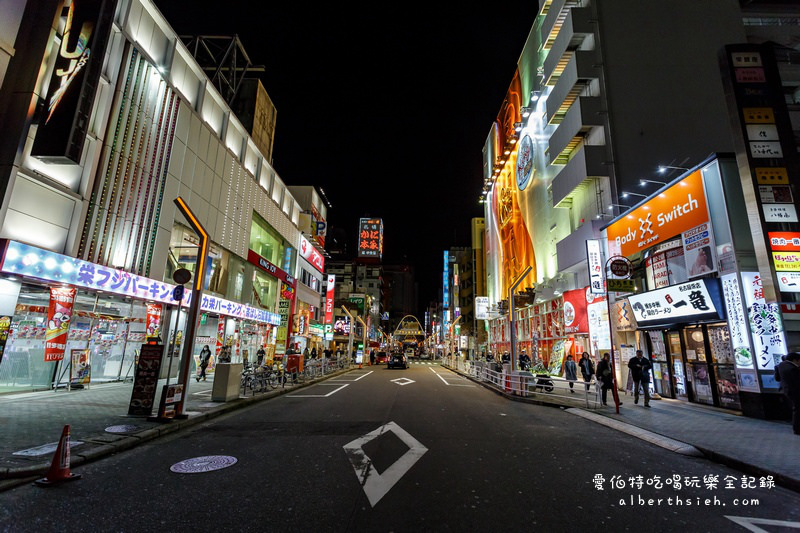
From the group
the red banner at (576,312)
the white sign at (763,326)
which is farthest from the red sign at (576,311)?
the white sign at (763,326)

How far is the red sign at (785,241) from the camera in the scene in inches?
405

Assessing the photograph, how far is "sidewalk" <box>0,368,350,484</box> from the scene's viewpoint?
5.70 metres

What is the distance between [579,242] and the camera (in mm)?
21266

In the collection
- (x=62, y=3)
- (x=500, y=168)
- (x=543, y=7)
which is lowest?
(x=62, y=3)

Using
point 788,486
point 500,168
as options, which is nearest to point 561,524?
point 788,486

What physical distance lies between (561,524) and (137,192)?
19959 mm

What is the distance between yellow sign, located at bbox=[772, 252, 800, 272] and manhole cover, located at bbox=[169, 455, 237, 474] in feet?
47.8

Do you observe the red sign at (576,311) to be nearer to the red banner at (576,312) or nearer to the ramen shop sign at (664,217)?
the red banner at (576,312)

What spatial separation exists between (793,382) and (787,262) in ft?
12.5

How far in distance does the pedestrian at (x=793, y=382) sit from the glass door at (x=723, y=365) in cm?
333

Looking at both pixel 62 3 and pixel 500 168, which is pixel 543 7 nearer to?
pixel 500 168

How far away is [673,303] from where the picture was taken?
13477mm

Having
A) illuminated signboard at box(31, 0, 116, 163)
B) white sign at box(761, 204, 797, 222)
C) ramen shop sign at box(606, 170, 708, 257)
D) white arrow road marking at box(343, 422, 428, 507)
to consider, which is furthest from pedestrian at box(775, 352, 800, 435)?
illuminated signboard at box(31, 0, 116, 163)

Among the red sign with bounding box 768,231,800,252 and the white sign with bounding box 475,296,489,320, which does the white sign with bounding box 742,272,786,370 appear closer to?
the red sign with bounding box 768,231,800,252
